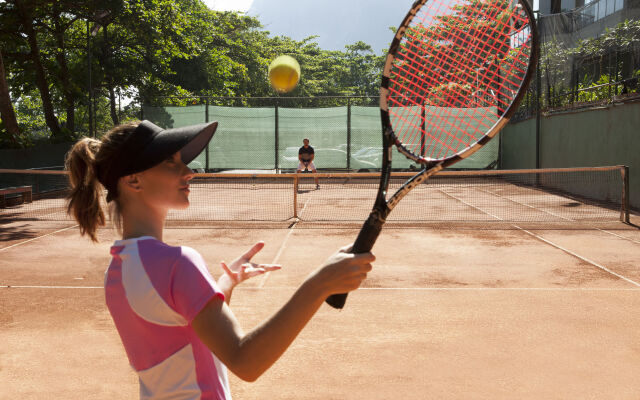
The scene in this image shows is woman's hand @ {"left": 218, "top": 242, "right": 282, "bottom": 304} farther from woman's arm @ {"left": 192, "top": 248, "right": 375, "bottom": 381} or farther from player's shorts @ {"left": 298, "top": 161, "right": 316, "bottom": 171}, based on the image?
player's shorts @ {"left": 298, "top": 161, "right": 316, "bottom": 171}

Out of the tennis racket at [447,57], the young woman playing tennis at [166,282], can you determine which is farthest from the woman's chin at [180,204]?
the tennis racket at [447,57]

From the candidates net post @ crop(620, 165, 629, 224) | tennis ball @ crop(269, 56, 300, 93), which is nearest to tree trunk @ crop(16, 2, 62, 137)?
tennis ball @ crop(269, 56, 300, 93)

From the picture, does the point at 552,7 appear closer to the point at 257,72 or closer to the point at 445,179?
the point at 445,179

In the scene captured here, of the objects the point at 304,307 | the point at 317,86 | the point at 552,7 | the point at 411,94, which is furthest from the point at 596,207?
the point at 317,86

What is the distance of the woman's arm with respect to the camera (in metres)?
1.30

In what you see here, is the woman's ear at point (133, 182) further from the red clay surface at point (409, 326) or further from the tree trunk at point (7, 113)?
the tree trunk at point (7, 113)

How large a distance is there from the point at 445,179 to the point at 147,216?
812 inches

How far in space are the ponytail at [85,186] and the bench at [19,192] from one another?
12806 millimetres

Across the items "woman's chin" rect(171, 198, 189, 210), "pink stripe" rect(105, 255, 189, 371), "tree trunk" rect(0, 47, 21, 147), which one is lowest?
"pink stripe" rect(105, 255, 189, 371)

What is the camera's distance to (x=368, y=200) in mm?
14391

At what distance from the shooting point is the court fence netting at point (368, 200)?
1100cm

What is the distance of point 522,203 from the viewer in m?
13.7

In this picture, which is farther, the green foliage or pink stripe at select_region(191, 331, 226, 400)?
the green foliage

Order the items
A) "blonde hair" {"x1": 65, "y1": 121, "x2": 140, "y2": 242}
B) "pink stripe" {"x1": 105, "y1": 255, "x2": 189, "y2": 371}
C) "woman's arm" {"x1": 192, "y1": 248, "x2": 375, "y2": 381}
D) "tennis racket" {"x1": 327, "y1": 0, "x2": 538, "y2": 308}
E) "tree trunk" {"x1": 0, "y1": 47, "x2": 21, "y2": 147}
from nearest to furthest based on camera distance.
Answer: "woman's arm" {"x1": 192, "y1": 248, "x2": 375, "y2": 381} < "pink stripe" {"x1": 105, "y1": 255, "x2": 189, "y2": 371} < "blonde hair" {"x1": 65, "y1": 121, "x2": 140, "y2": 242} < "tennis racket" {"x1": 327, "y1": 0, "x2": 538, "y2": 308} < "tree trunk" {"x1": 0, "y1": 47, "x2": 21, "y2": 147}
